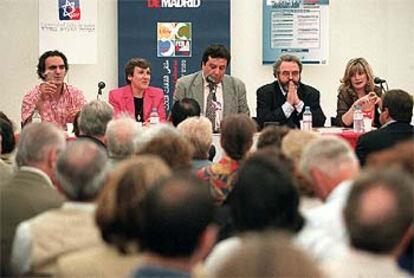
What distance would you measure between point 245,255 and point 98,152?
4.97 ft

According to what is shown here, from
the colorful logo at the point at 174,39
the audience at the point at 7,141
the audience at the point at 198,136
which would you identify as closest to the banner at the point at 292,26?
the colorful logo at the point at 174,39

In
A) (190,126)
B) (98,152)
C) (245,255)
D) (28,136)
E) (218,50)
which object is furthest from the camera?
(218,50)

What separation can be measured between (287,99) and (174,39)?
97.8 inches

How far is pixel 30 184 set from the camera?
12.2 feet

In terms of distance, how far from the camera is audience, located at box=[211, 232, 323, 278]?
5.85 feet

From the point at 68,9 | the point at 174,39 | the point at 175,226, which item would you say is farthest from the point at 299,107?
the point at 175,226

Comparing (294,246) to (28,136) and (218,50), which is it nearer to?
(28,136)

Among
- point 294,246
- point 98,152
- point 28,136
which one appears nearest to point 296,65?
point 28,136

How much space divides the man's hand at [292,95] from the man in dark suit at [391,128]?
1333 mm

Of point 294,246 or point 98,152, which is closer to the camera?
point 294,246

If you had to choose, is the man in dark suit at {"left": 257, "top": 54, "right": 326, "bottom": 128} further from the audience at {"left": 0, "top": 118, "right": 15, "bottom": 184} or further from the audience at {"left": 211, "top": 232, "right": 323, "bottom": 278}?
the audience at {"left": 211, "top": 232, "right": 323, "bottom": 278}

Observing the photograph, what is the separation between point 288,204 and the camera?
293 centimetres

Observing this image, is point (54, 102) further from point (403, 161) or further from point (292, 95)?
point (403, 161)

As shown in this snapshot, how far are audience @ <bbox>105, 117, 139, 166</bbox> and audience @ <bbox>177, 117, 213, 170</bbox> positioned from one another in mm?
382
